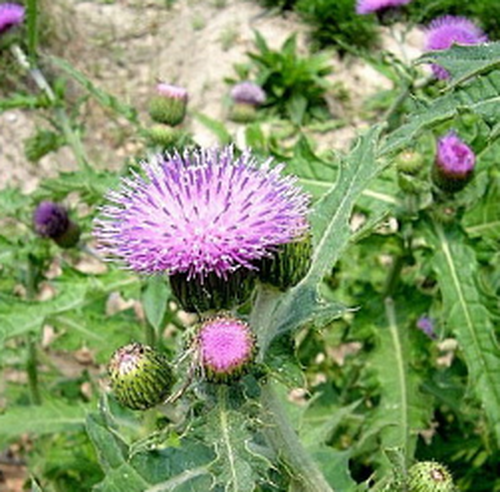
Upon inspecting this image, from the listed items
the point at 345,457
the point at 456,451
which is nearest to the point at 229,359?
the point at 345,457

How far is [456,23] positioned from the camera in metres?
3.57

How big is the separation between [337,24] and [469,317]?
5797 millimetres

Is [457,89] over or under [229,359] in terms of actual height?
over

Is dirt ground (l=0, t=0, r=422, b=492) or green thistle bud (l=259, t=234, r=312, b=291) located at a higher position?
green thistle bud (l=259, t=234, r=312, b=291)

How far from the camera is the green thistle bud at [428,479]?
1815 millimetres

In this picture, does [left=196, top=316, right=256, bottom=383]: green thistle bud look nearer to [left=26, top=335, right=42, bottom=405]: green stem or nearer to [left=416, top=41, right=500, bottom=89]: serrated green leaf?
[left=416, top=41, right=500, bottom=89]: serrated green leaf

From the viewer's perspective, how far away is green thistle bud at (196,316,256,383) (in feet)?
5.14

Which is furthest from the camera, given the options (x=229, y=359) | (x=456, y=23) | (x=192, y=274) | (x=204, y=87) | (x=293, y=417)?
(x=204, y=87)

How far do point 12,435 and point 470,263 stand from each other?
1447mm

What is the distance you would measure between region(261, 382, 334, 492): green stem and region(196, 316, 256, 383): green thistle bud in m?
0.12

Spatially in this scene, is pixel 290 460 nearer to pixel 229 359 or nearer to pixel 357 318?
pixel 229 359

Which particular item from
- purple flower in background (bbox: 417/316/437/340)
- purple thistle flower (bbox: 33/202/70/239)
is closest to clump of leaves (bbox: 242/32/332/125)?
purple flower in background (bbox: 417/316/437/340)

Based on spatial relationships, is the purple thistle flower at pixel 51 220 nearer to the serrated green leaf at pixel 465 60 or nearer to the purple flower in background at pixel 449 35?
the purple flower in background at pixel 449 35

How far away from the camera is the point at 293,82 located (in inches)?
288
